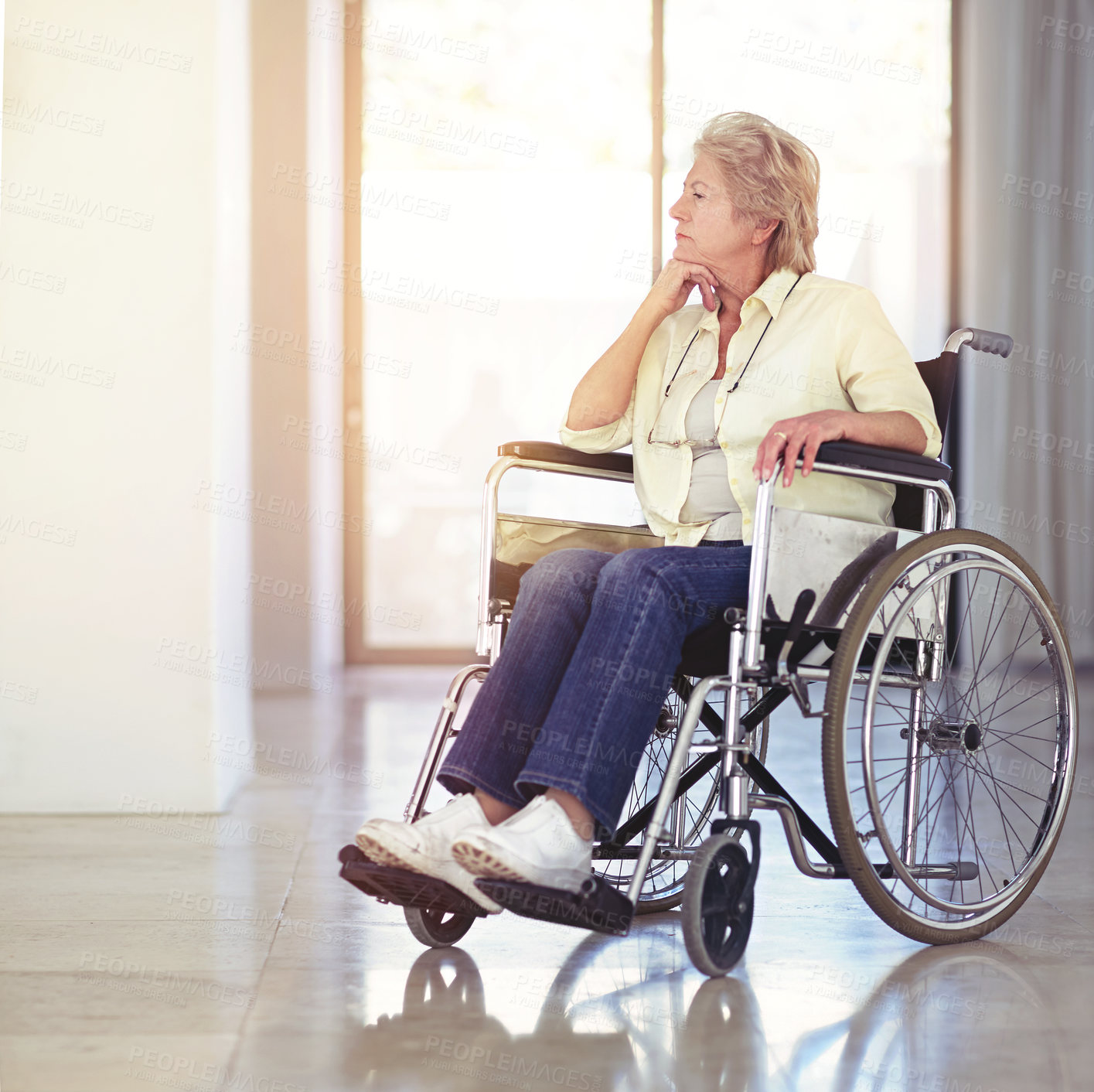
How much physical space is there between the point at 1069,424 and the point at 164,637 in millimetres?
3672

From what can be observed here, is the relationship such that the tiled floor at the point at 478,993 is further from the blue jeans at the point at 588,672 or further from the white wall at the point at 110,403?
the white wall at the point at 110,403

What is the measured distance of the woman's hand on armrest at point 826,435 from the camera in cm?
139

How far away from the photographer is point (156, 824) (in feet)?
7.40

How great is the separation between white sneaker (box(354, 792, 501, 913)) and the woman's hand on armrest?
503mm

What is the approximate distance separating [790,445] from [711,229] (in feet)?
1.53

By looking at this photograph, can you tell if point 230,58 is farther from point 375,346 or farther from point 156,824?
point 375,346

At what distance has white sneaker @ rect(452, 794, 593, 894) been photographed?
1.25 metres

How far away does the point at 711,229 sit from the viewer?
172 centimetres

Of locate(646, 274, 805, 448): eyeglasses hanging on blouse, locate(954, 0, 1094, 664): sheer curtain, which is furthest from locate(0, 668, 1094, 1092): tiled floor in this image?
locate(954, 0, 1094, 664): sheer curtain

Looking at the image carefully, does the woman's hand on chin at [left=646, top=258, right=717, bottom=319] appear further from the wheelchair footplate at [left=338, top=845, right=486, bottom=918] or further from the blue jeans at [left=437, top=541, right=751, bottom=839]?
the wheelchair footplate at [left=338, top=845, right=486, bottom=918]

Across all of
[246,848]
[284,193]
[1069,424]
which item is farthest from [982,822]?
[284,193]

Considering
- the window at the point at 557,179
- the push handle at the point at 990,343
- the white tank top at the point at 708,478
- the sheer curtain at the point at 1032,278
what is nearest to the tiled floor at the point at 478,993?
the white tank top at the point at 708,478

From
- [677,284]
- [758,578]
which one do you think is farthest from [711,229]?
[758,578]

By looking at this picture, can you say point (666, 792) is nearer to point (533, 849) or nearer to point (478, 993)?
point (533, 849)
